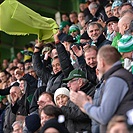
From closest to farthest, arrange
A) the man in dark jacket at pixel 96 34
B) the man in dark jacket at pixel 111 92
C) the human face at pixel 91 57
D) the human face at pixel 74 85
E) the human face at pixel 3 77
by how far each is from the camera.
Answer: the man in dark jacket at pixel 111 92 → the human face at pixel 74 85 → the human face at pixel 91 57 → the man in dark jacket at pixel 96 34 → the human face at pixel 3 77

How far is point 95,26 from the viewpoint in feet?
26.5

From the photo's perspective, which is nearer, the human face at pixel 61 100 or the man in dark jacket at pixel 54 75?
the human face at pixel 61 100

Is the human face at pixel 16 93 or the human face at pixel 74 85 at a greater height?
the human face at pixel 74 85

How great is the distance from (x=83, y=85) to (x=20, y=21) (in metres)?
2.38

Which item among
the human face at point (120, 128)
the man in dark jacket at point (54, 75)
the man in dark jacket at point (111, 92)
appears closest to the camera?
the human face at point (120, 128)

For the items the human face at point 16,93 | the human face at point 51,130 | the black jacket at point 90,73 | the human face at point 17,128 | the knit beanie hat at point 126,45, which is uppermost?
the knit beanie hat at point 126,45

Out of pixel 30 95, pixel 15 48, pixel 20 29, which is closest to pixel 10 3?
pixel 20 29

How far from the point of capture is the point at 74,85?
6.59 m

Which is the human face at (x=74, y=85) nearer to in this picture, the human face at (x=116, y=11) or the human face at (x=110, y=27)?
the human face at (x=110, y=27)

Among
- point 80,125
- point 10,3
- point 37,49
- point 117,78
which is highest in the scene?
point 10,3

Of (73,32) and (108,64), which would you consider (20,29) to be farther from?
(108,64)

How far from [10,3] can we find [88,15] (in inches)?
A: 118

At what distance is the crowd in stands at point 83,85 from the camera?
490 centimetres

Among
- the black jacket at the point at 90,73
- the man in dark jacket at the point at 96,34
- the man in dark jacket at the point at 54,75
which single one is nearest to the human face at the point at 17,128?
the man in dark jacket at the point at 54,75
